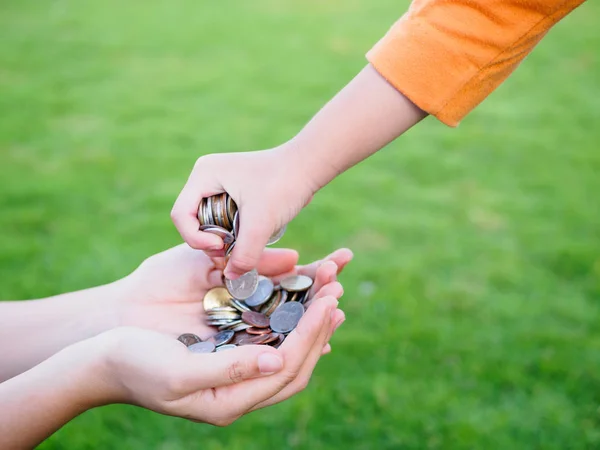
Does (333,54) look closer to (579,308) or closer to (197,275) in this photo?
(579,308)

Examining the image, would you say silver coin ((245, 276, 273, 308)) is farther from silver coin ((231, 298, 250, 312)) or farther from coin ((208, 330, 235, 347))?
coin ((208, 330, 235, 347))

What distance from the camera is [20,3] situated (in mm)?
7793

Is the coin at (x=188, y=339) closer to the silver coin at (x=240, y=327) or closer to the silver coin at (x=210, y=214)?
the silver coin at (x=240, y=327)

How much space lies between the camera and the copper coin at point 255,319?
6.52 feet

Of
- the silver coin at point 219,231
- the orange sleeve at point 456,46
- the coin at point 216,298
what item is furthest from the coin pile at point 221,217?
the orange sleeve at point 456,46

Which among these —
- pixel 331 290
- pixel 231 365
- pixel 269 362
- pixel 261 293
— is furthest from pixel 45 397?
pixel 331 290

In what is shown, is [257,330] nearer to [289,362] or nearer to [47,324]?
[289,362]

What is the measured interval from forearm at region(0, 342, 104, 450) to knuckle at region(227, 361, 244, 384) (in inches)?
16.2

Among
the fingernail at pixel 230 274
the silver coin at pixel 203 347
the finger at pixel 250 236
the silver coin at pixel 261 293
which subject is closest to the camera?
the finger at pixel 250 236

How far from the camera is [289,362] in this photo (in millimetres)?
1640

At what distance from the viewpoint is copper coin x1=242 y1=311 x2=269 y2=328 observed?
6.52 ft

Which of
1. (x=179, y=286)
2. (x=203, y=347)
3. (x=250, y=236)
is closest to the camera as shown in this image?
(x=250, y=236)

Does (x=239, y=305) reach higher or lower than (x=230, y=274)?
lower

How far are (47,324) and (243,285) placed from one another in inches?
28.5
